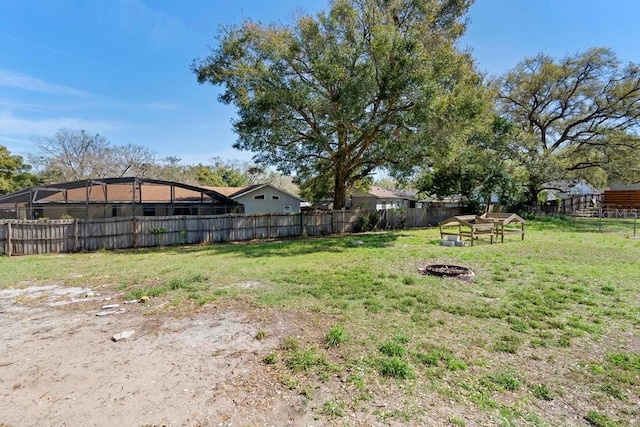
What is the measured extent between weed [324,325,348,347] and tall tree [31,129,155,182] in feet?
118

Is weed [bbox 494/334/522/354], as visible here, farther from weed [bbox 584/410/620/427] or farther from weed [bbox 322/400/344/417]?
weed [bbox 322/400/344/417]

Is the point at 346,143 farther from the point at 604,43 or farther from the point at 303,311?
the point at 604,43

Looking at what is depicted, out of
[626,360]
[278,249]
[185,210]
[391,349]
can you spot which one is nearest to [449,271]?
[626,360]

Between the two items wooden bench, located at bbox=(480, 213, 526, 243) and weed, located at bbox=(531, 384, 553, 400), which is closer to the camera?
weed, located at bbox=(531, 384, 553, 400)

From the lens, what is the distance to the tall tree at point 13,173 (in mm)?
27750

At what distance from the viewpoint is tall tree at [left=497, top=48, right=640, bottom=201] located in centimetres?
2267

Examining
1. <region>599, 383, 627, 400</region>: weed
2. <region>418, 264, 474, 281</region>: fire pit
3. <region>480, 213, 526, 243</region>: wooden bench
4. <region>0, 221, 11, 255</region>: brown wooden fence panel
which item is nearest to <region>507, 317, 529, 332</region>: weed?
<region>599, 383, 627, 400</region>: weed

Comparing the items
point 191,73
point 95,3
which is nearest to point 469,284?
point 95,3

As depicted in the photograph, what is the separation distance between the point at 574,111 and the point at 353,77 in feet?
77.1

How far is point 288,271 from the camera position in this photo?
7.89m

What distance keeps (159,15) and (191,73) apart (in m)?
4.06

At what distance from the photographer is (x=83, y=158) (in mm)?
31891

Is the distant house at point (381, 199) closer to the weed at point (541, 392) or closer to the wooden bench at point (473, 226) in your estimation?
the wooden bench at point (473, 226)

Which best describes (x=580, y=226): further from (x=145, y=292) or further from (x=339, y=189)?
(x=145, y=292)
